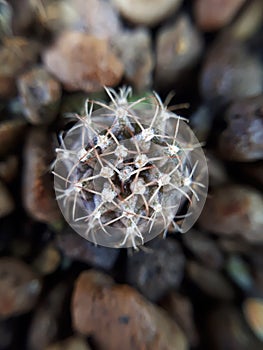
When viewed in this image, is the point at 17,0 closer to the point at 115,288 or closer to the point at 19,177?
the point at 19,177

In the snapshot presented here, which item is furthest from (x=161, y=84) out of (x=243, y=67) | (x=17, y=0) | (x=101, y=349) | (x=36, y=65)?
(x=101, y=349)

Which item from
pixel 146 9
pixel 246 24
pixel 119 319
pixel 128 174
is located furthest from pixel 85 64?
pixel 119 319

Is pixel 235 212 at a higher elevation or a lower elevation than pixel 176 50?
lower

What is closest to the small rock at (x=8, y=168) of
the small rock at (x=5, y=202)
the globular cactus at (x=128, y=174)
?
the small rock at (x=5, y=202)

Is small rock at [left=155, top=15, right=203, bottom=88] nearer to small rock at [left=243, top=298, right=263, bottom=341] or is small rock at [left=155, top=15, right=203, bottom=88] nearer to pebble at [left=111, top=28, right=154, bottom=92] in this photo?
pebble at [left=111, top=28, right=154, bottom=92]

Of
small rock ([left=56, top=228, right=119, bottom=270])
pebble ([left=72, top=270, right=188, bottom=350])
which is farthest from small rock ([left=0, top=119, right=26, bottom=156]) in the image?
pebble ([left=72, top=270, right=188, bottom=350])

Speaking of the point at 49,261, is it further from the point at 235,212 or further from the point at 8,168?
Result: the point at 235,212
